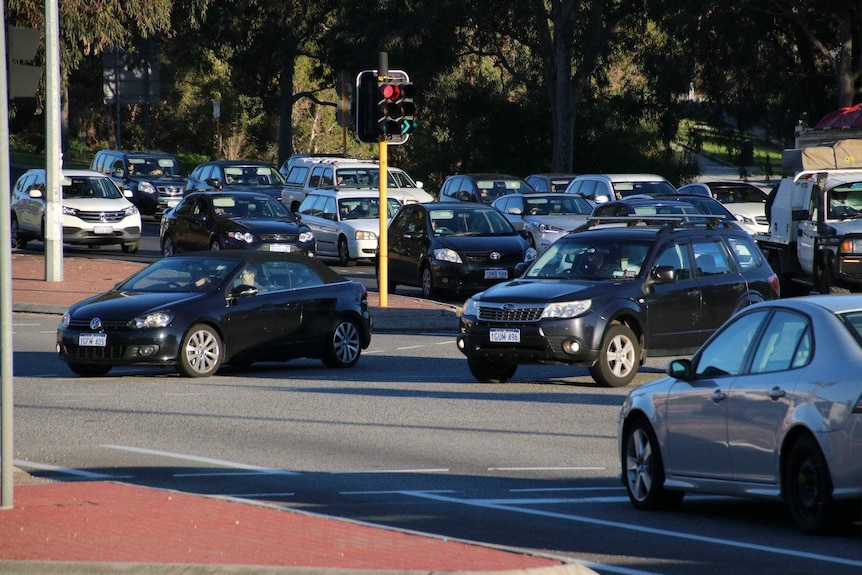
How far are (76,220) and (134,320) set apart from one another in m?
20.5

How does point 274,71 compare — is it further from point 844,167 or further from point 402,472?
point 402,472

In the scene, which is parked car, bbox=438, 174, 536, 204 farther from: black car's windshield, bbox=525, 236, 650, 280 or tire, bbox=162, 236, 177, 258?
black car's windshield, bbox=525, 236, 650, 280

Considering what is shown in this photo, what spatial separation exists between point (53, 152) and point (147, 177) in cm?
2121

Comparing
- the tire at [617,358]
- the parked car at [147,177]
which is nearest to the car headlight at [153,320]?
the tire at [617,358]

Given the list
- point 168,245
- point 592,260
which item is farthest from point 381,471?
point 168,245

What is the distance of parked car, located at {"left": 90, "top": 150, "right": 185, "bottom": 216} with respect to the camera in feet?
161

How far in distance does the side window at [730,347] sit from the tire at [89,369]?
31.1 ft

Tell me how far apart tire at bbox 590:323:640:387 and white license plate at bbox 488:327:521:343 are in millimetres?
871

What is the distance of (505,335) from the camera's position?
16.3m

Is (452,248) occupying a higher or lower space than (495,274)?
higher

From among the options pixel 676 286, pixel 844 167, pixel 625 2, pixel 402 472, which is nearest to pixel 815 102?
pixel 625 2

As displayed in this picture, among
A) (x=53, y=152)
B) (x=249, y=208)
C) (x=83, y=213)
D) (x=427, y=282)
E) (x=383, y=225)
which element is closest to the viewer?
(x=383, y=225)

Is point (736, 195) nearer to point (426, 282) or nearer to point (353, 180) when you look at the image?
point (353, 180)

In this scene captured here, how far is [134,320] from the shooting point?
1717 centimetres
